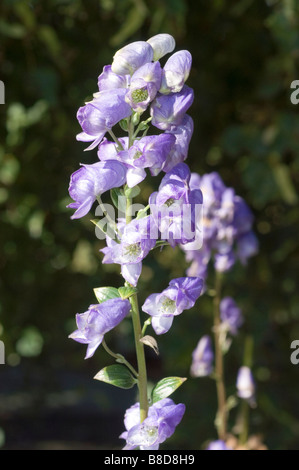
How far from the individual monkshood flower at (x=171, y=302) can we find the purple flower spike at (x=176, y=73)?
18 cm

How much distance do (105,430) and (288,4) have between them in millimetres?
1854

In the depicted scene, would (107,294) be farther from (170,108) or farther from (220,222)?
(220,222)

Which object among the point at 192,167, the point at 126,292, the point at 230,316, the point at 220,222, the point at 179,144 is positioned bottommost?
the point at 126,292

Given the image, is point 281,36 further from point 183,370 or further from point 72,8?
point 183,370

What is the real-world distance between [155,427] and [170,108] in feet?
0.95

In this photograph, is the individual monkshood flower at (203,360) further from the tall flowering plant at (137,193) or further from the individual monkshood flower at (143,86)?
the individual monkshood flower at (143,86)

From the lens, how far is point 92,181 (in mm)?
607

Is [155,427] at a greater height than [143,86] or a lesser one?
lesser

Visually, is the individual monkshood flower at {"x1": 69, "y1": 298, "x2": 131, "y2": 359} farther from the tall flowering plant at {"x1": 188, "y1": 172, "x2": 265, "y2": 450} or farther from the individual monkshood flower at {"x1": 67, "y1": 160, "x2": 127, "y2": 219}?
the tall flowering plant at {"x1": 188, "y1": 172, "x2": 265, "y2": 450}

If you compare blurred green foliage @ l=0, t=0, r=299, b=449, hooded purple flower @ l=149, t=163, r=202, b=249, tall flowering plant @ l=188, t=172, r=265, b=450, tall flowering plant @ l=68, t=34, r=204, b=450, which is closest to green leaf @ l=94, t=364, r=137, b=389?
tall flowering plant @ l=68, t=34, r=204, b=450

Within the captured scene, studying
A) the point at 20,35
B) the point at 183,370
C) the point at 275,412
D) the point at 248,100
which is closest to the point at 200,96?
the point at 248,100

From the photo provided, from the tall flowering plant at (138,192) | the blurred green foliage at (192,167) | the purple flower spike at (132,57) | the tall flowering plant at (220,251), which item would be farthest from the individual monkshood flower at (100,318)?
the blurred green foliage at (192,167)

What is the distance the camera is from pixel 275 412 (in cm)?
175

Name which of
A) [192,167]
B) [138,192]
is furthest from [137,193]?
[192,167]
